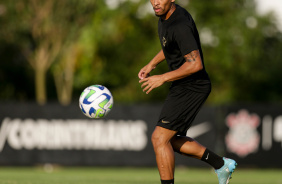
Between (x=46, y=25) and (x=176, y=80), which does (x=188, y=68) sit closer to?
(x=176, y=80)

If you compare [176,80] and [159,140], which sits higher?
[176,80]

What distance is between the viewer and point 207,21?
4122 centimetres

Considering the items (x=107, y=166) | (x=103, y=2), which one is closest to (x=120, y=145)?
(x=107, y=166)

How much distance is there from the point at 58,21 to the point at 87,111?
1471 inches

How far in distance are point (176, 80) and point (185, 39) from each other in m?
0.67

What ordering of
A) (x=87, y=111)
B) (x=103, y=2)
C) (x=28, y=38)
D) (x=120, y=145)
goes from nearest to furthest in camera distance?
(x=87, y=111) → (x=120, y=145) → (x=103, y=2) → (x=28, y=38)

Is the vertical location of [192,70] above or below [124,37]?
above

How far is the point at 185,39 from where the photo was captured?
763cm

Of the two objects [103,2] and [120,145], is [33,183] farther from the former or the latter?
[103,2]

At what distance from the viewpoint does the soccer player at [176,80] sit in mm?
7633

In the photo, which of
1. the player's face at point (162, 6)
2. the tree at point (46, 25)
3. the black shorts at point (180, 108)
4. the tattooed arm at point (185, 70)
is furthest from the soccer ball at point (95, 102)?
the tree at point (46, 25)

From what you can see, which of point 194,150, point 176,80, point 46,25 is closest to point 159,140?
point 194,150

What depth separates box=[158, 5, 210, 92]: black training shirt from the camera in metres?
7.64

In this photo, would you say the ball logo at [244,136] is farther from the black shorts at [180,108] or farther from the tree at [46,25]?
the tree at [46,25]
